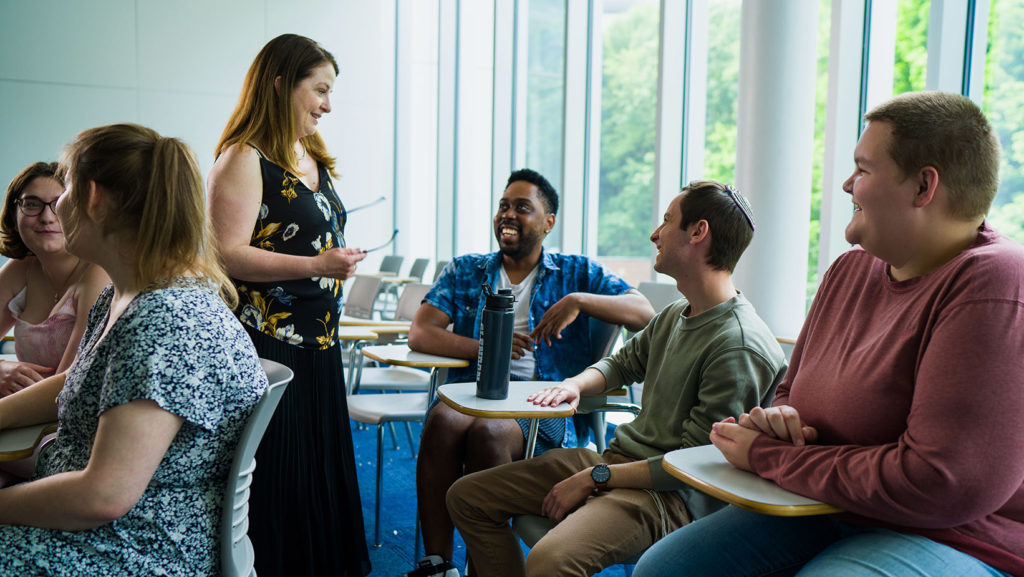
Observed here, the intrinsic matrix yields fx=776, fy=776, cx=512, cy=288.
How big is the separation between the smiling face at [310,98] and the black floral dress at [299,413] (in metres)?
0.16

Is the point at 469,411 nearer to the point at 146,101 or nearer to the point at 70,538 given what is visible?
the point at 70,538

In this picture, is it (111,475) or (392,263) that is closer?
(111,475)

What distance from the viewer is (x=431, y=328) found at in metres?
2.65

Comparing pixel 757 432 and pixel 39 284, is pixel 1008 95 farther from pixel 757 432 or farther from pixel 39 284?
pixel 39 284

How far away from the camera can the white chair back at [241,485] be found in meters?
1.24

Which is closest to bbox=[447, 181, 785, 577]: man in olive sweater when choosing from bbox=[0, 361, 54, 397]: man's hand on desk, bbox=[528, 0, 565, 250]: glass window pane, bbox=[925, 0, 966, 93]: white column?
bbox=[0, 361, 54, 397]: man's hand on desk

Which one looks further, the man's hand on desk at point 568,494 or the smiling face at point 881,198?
the man's hand on desk at point 568,494

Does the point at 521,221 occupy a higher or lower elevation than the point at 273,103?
lower

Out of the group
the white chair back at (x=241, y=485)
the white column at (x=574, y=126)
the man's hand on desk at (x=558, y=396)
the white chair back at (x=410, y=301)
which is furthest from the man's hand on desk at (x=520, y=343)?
the white column at (x=574, y=126)

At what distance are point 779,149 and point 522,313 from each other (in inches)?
53.2

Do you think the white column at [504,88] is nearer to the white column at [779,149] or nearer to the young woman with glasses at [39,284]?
the white column at [779,149]

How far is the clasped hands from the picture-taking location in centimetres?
130

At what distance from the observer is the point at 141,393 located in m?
1.13

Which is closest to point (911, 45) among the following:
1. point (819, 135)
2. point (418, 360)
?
point (819, 135)
